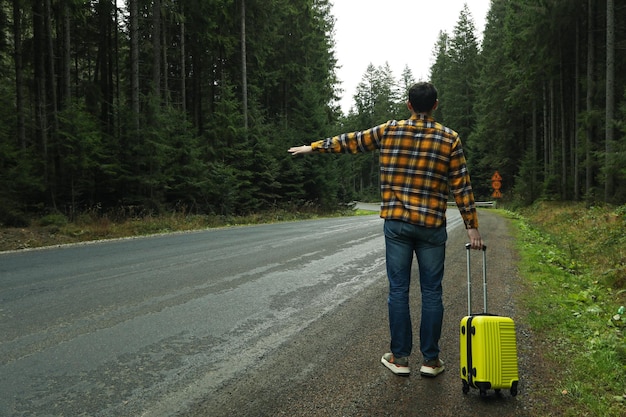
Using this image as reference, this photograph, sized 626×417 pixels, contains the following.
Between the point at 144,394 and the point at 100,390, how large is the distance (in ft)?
1.10

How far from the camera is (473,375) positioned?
302 centimetres

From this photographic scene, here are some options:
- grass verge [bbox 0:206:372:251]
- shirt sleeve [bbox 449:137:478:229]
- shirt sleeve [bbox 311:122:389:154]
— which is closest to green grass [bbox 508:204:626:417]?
shirt sleeve [bbox 449:137:478:229]

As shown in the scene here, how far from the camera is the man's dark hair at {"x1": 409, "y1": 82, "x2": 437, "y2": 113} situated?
3.44 meters

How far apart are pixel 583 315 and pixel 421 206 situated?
318 centimetres

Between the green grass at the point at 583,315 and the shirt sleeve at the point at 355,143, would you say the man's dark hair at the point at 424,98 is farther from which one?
the green grass at the point at 583,315

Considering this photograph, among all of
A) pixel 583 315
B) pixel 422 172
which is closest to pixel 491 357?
pixel 422 172

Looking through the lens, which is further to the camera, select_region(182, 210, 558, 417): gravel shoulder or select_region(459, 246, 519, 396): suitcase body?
select_region(459, 246, 519, 396): suitcase body

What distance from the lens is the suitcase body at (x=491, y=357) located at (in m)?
2.96

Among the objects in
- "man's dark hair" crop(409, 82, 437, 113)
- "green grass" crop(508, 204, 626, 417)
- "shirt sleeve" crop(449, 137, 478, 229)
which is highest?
"man's dark hair" crop(409, 82, 437, 113)

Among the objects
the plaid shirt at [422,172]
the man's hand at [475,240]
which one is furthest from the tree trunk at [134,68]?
the man's hand at [475,240]

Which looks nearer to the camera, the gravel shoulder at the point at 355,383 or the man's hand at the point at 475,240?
the gravel shoulder at the point at 355,383

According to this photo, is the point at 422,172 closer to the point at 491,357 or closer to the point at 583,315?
the point at 491,357

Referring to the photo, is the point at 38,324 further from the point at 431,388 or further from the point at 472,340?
the point at 472,340

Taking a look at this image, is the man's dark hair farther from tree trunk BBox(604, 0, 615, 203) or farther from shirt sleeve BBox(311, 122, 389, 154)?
tree trunk BBox(604, 0, 615, 203)
